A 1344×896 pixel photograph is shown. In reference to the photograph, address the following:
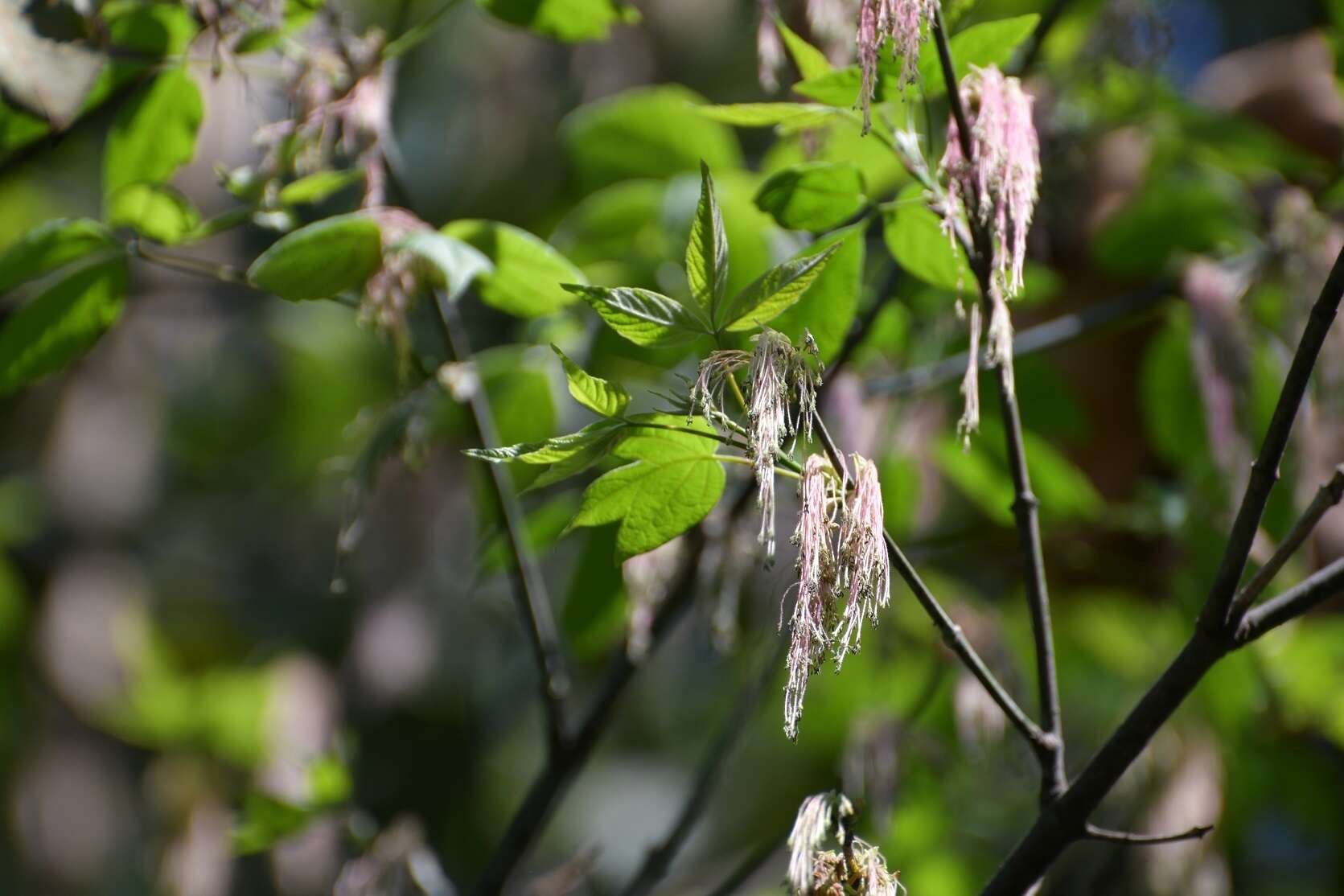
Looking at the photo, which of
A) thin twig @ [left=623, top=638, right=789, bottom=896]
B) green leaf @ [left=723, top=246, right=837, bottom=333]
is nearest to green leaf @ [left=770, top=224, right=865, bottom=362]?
green leaf @ [left=723, top=246, right=837, bottom=333]

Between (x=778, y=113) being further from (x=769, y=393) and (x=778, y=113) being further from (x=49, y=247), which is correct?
(x=49, y=247)

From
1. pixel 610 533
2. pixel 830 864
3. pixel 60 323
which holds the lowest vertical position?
pixel 610 533

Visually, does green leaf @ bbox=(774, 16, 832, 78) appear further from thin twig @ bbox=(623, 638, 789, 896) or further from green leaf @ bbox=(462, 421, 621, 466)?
thin twig @ bbox=(623, 638, 789, 896)

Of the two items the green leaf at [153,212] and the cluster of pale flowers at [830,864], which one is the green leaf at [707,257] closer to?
the cluster of pale flowers at [830,864]

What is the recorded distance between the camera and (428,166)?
255cm

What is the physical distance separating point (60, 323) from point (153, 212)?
0.07m

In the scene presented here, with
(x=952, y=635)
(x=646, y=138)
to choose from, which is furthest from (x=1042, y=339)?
(x=952, y=635)

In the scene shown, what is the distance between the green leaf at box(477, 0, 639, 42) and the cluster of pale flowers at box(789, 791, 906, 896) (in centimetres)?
40

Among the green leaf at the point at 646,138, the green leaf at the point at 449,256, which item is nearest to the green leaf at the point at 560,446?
the green leaf at the point at 449,256

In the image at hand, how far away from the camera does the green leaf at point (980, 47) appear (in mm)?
460

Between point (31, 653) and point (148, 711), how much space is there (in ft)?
1.12

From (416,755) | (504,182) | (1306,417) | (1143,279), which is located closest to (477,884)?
(1306,417)

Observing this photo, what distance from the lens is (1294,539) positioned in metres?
0.41

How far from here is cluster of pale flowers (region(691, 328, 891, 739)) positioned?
359 millimetres
